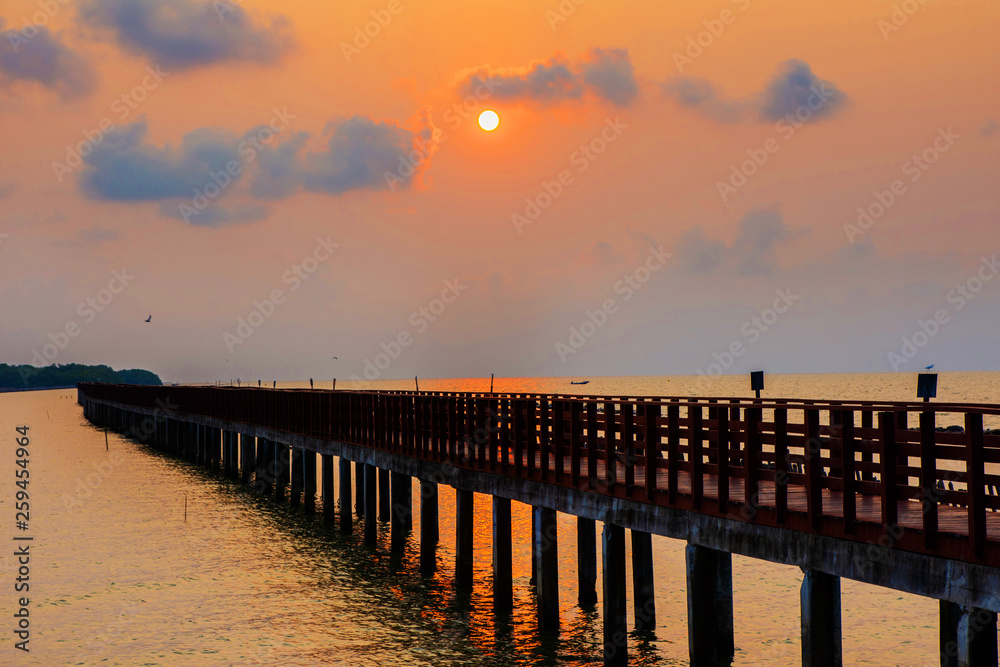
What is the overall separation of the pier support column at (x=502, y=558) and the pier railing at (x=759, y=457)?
2.77ft

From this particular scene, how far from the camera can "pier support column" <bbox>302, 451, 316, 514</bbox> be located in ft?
101

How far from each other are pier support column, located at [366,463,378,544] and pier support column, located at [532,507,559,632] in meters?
9.52

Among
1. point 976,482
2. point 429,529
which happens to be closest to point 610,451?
point 976,482

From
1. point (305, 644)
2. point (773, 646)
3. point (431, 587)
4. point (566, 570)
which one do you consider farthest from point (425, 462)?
point (773, 646)

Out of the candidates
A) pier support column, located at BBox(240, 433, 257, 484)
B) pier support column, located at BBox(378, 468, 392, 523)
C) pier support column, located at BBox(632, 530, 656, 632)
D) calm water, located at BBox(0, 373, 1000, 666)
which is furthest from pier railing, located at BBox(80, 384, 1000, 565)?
pier support column, located at BBox(240, 433, 257, 484)

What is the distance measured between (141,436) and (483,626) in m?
54.1

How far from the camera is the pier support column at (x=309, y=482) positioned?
30.7 metres

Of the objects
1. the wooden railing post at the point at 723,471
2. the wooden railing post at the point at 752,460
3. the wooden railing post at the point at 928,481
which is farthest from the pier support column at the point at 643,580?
the wooden railing post at the point at 928,481

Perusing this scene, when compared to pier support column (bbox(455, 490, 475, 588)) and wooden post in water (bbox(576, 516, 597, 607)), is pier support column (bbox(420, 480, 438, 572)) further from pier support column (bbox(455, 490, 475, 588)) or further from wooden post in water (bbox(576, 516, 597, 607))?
wooden post in water (bbox(576, 516, 597, 607))

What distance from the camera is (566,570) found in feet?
73.4

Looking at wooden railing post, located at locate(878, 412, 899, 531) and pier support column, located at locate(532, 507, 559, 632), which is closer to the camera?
wooden railing post, located at locate(878, 412, 899, 531)

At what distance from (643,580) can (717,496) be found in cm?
557

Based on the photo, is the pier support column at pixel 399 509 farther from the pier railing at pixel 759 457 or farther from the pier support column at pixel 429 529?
the pier support column at pixel 429 529

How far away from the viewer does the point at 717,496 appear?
12.0 metres
